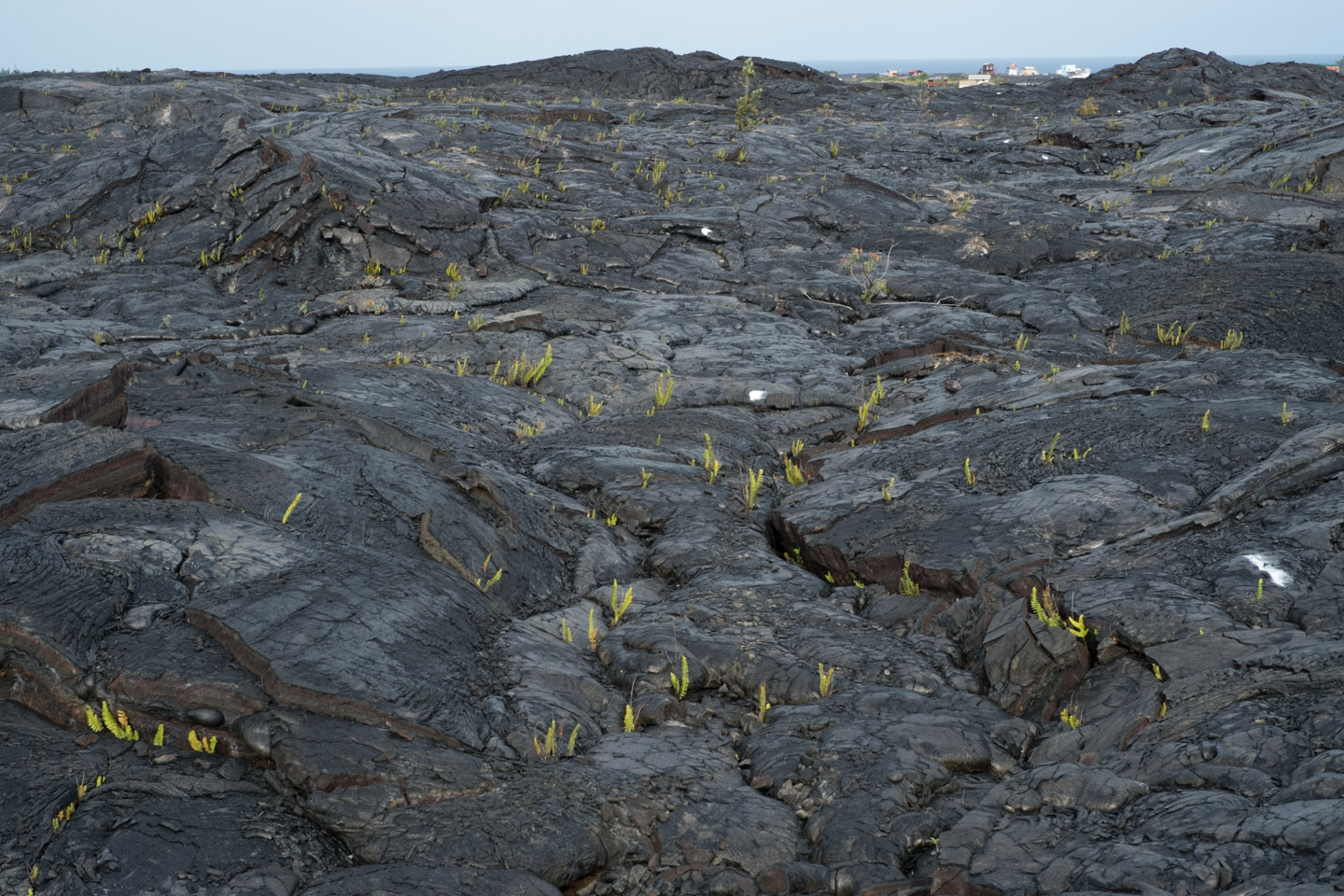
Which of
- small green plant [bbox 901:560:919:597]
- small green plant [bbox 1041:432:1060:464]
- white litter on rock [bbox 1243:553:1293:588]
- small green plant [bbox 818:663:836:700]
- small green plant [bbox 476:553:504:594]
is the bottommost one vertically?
small green plant [bbox 818:663:836:700]

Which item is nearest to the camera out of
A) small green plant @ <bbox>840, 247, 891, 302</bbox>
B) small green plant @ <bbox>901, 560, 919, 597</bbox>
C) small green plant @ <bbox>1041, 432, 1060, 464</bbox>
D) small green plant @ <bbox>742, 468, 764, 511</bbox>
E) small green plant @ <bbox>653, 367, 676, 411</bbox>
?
small green plant @ <bbox>901, 560, 919, 597</bbox>

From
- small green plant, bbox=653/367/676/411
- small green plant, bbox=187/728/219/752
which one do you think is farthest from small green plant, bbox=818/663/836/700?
small green plant, bbox=653/367/676/411

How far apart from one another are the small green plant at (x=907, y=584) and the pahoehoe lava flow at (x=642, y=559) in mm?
19

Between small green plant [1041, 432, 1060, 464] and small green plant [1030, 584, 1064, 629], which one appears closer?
small green plant [1030, 584, 1064, 629]

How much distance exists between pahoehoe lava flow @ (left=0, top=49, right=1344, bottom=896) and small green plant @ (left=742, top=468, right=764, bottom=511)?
55 millimetres

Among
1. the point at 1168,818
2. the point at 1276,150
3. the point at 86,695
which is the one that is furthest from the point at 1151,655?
the point at 1276,150

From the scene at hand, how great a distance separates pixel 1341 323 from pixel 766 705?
11.1m

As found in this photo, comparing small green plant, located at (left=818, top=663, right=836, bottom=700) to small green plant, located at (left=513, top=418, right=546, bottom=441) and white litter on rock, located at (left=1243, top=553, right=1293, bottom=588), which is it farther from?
small green plant, located at (left=513, top=418, right=546, bottom=441)

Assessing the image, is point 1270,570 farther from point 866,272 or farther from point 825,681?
point 866,272

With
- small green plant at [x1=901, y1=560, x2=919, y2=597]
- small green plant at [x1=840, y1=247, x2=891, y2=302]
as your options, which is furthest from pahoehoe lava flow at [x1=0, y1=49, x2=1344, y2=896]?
small green plant at [x1=840, y1=247, x2=891, y2=302]

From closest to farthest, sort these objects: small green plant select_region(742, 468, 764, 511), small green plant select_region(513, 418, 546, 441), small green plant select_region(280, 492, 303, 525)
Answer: small green plant select_region(280, 492, 303, 525), small green plant select_region(742, 468, 764, 511), small green plant select_region(513, 418, 546, 441)

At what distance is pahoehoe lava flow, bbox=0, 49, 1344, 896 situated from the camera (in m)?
4.12

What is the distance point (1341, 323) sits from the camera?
12344 mm

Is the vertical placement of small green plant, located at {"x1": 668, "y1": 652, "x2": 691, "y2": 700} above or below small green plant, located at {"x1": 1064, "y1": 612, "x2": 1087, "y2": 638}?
below
